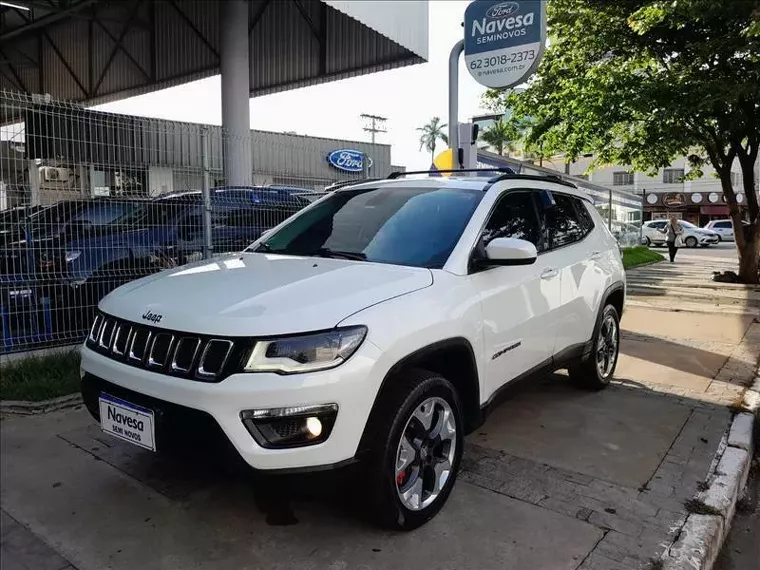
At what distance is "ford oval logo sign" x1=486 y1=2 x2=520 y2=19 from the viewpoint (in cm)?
696

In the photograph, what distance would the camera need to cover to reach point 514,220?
13.2 ft

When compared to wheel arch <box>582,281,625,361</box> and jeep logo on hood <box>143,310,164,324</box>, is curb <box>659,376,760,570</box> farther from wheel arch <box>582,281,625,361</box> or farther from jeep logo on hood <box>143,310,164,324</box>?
jeep logo on hood <box>143,310,164,324</box>

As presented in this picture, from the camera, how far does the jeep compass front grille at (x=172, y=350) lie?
2537 millimetres

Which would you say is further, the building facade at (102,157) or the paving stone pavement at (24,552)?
the building facade at (102,157)

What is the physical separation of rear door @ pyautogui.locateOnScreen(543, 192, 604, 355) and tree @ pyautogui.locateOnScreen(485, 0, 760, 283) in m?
5.38

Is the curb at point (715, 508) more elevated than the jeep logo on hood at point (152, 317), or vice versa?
the jeep logo on hood at point (152, 317)

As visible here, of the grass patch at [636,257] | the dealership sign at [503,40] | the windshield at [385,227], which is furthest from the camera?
the grass patch at [636,257]

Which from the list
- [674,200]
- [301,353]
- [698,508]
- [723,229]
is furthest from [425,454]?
[674,200]

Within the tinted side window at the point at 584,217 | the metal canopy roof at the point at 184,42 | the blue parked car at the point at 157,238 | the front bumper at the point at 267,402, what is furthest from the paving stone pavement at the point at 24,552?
the metal canopy roof at the point at 184,42

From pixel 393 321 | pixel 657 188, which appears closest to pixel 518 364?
pixel 393 321

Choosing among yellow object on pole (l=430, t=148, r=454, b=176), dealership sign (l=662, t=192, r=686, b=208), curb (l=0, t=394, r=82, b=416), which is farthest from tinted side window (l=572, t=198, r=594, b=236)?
dealership sign (l=662, t=192, r=686, b=208)

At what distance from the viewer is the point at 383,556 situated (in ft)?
9.09

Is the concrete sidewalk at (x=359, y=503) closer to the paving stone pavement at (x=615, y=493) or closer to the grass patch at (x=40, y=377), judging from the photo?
the paving stone pavement at (x=615, y=493)

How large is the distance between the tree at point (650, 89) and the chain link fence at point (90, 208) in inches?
275
